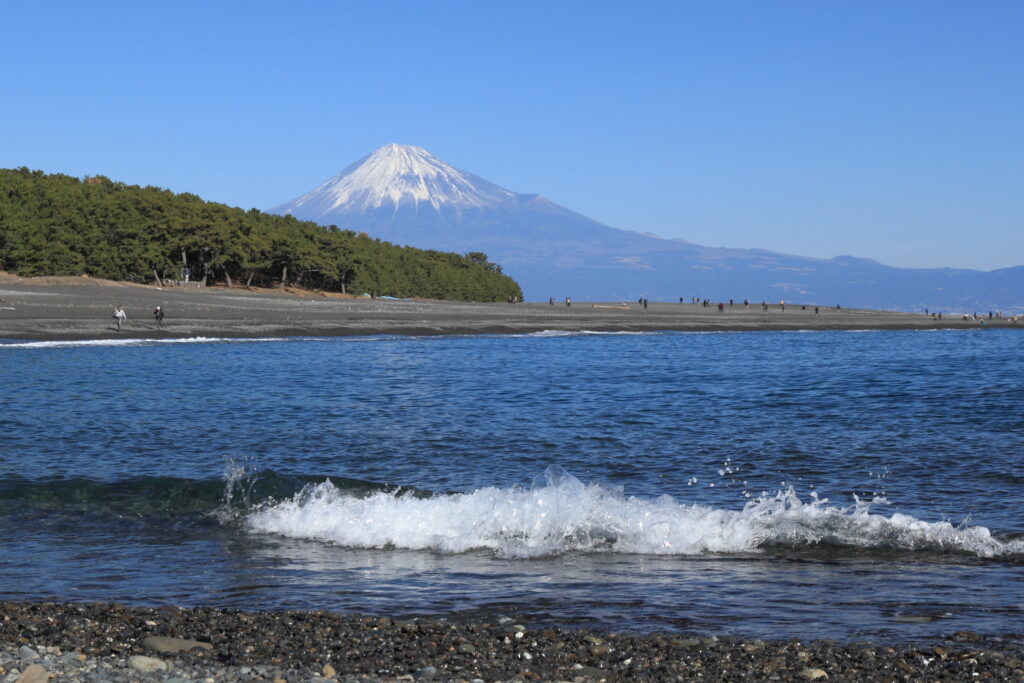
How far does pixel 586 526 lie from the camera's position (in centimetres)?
1428

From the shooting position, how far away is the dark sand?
229 feet

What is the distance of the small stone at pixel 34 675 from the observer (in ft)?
24.0

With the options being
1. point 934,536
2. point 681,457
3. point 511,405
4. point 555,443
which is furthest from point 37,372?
point 934,536

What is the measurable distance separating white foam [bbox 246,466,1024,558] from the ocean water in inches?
1.6

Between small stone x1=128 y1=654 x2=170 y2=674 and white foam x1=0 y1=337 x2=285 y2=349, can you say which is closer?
small stone x1=128 y1=654 x2=170 y2=674

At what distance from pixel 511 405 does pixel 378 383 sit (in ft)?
30.4

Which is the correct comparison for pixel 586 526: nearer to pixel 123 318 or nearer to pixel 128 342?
pixel 128 342

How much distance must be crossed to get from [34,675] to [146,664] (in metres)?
0.83

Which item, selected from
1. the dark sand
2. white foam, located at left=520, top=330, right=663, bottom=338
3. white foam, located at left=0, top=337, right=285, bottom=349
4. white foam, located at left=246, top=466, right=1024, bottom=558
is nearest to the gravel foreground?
white foam, located at left=246, top=466, right=1024, bottom=558

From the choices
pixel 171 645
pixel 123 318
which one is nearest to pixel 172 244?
pixel 123 318

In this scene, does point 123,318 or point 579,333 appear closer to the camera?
point 123,318

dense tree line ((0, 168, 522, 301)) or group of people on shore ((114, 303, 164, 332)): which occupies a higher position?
dense tree line ((0, 168, 522, 301))

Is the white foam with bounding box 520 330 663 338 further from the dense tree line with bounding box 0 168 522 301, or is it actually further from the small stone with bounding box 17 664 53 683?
the small stone with bounding box 17 664 53 683

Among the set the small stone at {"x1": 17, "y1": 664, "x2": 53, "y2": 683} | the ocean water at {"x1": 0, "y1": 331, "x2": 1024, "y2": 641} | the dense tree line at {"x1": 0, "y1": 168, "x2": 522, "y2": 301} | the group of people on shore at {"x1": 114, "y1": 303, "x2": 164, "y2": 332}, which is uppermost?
the dense tree line at {"x1": 0, "y1": 168, "x2": 522, "y2": 301}
